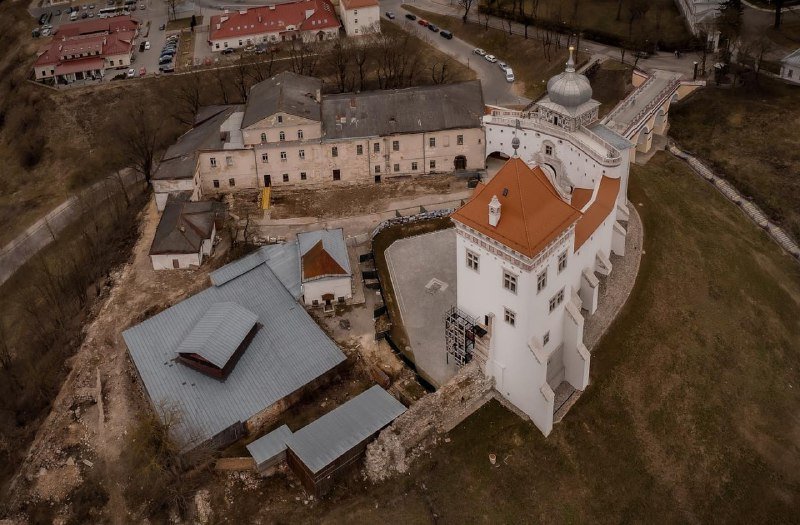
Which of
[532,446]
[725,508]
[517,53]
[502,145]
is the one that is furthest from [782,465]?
[517,53]

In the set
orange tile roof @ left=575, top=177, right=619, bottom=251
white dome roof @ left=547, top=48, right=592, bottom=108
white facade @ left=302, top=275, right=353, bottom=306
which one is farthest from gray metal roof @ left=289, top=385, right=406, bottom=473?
white dome roof @ left=547, top=48, right=592, bottom=108

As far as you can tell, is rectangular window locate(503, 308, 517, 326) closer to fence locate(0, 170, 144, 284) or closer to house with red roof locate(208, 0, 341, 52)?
fence locate(0, 170, 144, 284)

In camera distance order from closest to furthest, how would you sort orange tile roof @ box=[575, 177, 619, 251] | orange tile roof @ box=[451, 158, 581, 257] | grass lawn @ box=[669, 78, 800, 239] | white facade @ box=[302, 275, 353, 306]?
orange tile roof @ box=[451, 158, 581, 257] → orange tile roof @ box=[575, 177, 619, 251] → white facade @ box=[302, 275, 353, 306] → grass lawn @ box=[669, 78, 800, 239]

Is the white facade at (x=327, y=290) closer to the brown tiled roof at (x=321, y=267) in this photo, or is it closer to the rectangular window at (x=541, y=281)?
the brown tiled roof at (x=321, y=267)

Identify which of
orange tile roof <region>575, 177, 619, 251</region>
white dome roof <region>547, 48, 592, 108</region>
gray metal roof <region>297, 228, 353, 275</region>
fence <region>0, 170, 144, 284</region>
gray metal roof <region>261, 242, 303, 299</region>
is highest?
white dome roof <region>547, 48, 592, 108</region>

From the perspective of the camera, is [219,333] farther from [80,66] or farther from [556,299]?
[80,66]

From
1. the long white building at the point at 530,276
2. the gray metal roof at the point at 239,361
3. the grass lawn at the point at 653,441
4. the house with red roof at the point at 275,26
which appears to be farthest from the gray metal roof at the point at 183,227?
the house with red roof at the point at 275,26
